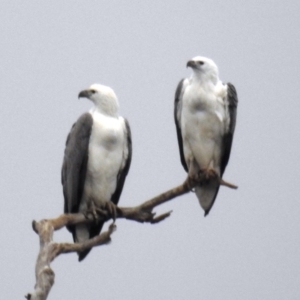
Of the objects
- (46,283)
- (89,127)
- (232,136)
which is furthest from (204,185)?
(46,283)

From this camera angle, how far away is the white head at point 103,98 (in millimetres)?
15633

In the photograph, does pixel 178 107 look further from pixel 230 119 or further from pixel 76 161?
pixel 76 161

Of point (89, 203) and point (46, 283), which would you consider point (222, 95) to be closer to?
point (89, 203)

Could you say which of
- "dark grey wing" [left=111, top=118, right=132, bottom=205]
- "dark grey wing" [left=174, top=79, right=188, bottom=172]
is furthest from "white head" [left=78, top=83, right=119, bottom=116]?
"dark grey wing" [left=174, top=79, right=188, bottom=172]

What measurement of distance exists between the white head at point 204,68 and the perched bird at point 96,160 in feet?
3.51

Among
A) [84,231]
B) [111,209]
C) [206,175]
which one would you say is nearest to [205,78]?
[206,175]

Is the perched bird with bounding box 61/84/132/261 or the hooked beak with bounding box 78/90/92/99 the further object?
the hooked beak with bounding box 78/90/92/99

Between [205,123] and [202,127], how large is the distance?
0.22 feet

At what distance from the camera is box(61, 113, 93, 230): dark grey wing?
50.3 feet

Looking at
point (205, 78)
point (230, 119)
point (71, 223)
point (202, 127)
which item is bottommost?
point (71, 223)

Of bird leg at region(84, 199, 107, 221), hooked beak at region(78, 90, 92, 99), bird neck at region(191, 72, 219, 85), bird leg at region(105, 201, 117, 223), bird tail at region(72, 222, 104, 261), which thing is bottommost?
bird tail at region(72, 222, 104, 261)

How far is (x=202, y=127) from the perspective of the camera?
51.1 ft

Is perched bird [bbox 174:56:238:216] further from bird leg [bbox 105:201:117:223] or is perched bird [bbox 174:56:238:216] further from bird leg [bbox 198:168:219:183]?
bird leg [bbox 105:201:117:223]

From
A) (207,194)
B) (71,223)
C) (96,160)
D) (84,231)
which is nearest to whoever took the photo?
(71,223)
